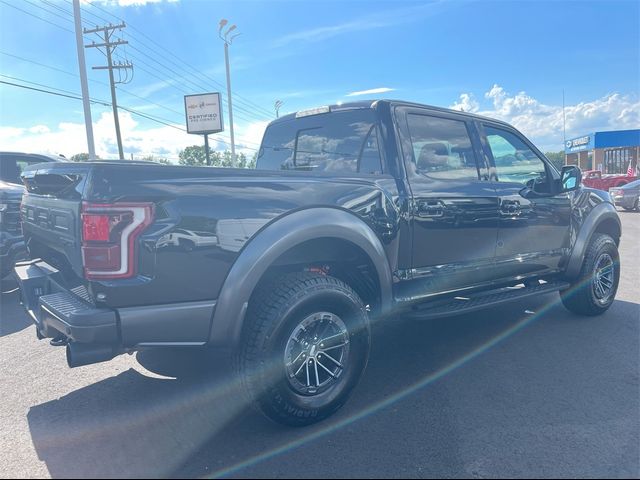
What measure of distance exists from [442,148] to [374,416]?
6.75ft

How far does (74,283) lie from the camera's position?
2.72 m

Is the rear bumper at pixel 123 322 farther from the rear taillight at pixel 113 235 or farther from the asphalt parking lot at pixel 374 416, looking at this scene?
the asphalt parking lot at pixel 374 416

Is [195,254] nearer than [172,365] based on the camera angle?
Yes

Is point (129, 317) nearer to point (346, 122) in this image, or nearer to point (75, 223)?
point (75, 223)

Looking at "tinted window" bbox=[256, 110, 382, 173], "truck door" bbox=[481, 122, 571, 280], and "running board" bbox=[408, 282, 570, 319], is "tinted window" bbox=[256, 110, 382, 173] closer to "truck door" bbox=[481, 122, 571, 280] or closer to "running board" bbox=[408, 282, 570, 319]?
"running board" bbox=[408, 282, 570, 319]

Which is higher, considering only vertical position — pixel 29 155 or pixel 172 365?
pixel 29 155

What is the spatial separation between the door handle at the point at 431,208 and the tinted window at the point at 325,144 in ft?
1.28

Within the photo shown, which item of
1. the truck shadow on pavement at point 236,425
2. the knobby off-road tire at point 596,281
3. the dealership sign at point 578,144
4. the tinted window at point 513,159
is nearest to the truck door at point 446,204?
the tinted window at point 513,159

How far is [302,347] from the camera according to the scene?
2.78 metres

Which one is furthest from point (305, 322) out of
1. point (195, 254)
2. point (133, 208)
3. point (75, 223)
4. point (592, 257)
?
point (592, 257)

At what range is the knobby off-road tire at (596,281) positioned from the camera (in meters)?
4.76

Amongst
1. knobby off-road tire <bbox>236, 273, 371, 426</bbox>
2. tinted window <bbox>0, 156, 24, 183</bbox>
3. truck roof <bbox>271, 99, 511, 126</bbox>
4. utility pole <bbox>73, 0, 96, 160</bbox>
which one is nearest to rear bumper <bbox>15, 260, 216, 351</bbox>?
knobby off-road tire <bbox>236, 273, 371, 426</bbox>

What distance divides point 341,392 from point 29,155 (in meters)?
6.00

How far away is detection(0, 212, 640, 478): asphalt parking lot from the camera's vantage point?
7.94 feet
